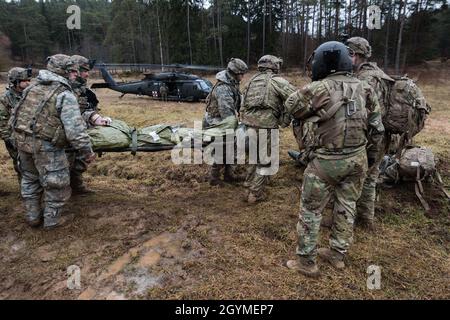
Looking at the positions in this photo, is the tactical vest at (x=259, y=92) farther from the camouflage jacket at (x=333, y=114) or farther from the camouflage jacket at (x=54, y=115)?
the camouflage jacket at (x=54, y=115)

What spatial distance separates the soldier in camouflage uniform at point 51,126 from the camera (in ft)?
13.3

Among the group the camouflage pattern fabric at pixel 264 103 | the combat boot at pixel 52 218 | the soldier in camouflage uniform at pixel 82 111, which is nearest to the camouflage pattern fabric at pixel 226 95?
the camouflage pattern fabric at pixel 264 103

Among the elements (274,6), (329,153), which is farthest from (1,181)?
(274,6)

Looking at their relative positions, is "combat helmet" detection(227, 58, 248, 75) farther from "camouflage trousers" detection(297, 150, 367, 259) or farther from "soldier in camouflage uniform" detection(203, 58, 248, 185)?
"camouflage trousers" detection(297, 150, 367, 259)

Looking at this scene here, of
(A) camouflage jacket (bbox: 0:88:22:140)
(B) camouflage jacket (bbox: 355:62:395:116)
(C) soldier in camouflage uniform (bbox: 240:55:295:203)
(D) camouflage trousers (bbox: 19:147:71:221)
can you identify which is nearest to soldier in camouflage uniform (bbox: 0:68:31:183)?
(A) camouflage jacket (bbox: 0:88:22:140)

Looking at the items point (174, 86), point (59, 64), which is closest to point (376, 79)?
point (59, 64)

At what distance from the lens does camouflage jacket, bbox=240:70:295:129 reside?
4.91 metres

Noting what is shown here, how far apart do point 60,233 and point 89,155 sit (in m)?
1.06

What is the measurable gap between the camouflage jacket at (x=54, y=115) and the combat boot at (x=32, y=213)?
A: 75 centimetres

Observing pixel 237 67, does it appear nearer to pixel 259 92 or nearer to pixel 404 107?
pixel 259 92

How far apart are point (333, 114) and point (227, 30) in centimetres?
3194

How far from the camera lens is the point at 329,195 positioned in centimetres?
342

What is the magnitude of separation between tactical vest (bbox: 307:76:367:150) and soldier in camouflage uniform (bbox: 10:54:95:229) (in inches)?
105

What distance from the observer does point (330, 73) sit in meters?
3.22
